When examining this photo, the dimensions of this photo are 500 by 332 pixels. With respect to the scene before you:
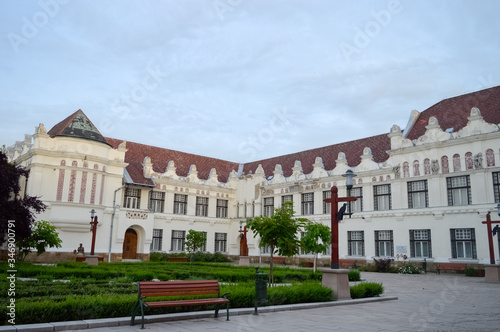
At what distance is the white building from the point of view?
2600 centimetres

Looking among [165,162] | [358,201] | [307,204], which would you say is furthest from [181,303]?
[165,162]

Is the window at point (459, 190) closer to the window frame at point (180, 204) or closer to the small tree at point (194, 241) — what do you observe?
the small tree at point (194, 241)

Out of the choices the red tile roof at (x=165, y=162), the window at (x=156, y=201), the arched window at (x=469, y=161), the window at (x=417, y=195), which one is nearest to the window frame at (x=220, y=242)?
the red tile roof at (x=165, y=162)

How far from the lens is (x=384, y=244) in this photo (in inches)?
1168

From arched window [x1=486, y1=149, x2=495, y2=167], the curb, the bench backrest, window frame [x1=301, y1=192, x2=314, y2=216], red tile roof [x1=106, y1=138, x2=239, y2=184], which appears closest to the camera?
the curb

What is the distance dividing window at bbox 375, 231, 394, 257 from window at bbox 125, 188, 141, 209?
19.2 meters

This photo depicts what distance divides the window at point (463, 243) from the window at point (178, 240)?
861 inches

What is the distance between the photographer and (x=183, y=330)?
7.79 m

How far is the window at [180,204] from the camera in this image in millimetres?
37094

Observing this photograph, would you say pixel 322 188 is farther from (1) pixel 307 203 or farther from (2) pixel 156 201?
(2) pixel 156 201

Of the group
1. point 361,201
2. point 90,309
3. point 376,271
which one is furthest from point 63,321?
point 361,201

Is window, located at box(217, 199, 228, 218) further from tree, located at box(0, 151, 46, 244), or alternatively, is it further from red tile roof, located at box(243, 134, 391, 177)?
tree, located at box(0, 151, 46, 244)
